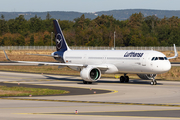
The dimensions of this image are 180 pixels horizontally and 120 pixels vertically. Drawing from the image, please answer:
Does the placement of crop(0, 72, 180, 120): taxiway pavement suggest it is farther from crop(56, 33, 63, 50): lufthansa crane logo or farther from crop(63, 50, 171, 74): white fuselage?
crop(56, 33, 63, 50): lufthansa crane logo

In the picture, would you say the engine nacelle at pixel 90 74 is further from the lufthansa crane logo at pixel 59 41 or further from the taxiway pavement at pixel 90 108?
the taxiway pavement at pixel 90 108

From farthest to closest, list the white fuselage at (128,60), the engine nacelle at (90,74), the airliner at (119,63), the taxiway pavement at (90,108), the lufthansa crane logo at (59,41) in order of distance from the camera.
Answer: the lufthansa crane logo at (59,41) → the engine nacelle at (90,74) → the airliner at (119,63) → the white fuselage at (128,60) → the taxiway pavement at (90,108)

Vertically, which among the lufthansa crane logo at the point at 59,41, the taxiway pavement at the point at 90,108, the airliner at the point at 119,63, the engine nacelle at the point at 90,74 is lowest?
the taxiway pavement at the point at 90,108

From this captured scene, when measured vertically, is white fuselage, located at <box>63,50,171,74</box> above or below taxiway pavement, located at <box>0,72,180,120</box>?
above

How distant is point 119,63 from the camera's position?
43406mm

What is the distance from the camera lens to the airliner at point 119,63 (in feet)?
133

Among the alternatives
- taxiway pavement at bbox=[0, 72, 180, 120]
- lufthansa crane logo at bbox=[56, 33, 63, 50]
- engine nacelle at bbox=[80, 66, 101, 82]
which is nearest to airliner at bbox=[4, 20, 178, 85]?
engine nacelle at bbox=[80, 66, 101, 82]

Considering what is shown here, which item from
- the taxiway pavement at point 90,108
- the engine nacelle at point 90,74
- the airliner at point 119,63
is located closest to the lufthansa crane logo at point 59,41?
the airliner at point 119,63

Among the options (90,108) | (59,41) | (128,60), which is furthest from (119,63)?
(90,108)

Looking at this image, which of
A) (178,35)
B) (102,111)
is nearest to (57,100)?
(102,111)

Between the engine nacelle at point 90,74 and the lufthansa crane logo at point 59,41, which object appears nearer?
the engine nacelle at point 90,74

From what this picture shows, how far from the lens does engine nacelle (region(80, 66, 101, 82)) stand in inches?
1670

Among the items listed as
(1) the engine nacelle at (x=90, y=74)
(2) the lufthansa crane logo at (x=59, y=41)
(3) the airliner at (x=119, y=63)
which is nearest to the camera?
(3) the airliner at (x=119, y=63)

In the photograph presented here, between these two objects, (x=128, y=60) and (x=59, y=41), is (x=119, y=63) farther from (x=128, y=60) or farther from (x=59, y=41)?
(x=59, y=41)
